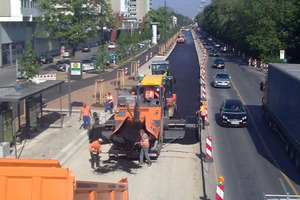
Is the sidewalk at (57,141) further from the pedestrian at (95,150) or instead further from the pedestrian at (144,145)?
the pedestrian at (144,145)

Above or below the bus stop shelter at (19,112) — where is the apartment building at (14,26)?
above

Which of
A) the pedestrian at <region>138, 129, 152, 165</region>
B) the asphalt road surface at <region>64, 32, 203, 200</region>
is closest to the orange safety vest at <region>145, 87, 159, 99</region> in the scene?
the asphalt road surface at <region>64, 32, 203, 200</region>

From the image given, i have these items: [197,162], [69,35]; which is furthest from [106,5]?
[197,162]

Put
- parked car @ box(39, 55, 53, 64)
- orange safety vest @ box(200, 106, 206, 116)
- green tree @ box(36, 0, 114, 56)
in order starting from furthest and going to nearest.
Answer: parked car @ box(39, 55, 53, 64)
green tree @ box(36, 0, 114, 56)
orange safety vest @ box(200, 106, 206, 116)

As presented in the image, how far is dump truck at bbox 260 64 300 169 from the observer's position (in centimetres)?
1589

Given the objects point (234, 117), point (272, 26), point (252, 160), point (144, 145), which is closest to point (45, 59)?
point (272, 26)

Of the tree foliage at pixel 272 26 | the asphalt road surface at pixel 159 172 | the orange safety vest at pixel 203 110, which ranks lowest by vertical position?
the asphalt road surface at pixel 159 172

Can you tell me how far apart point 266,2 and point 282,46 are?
21.4 feet

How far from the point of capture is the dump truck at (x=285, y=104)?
15.9 metres

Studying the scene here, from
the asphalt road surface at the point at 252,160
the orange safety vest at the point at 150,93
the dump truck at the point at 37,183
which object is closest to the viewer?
the dump truck at the point at 37,183

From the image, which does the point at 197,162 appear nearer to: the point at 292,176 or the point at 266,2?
the point at 292,176

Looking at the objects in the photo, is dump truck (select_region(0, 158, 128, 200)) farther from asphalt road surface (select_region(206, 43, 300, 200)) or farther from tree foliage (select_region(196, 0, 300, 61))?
tree foliage (select_region(196, 0, 300, 61))

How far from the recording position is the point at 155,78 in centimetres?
2353

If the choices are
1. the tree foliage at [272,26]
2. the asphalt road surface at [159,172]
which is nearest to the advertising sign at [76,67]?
the asphalt road surface at [159,172]
